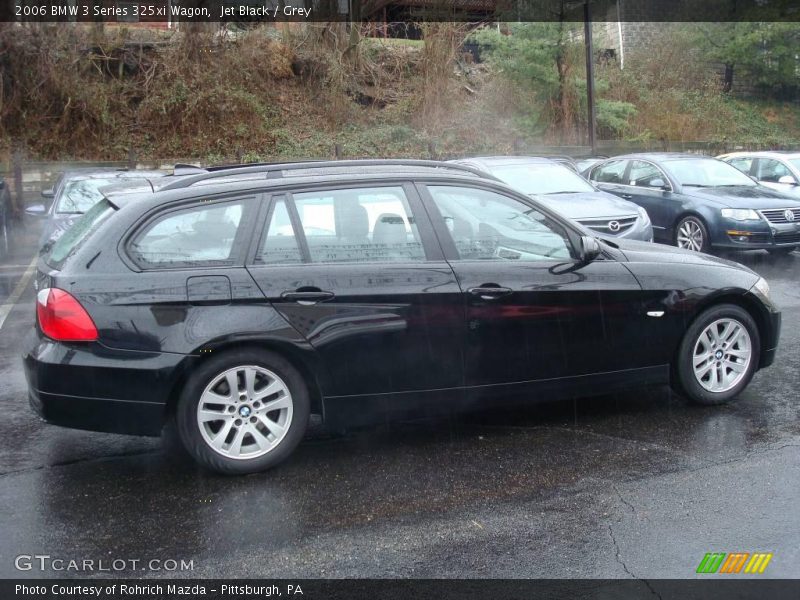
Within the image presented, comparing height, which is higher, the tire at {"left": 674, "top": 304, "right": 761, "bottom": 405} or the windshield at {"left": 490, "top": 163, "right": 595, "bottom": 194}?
the windshield at {"left": 490, "top": 163, "right": 595, "bottom": 194}

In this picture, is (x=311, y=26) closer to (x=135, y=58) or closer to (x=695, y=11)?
(x=135, y=58)

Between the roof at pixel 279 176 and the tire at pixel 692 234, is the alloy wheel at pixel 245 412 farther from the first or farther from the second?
the tire at pixel 692 234

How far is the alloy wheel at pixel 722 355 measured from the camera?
19.0 ft

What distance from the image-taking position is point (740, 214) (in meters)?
12.0

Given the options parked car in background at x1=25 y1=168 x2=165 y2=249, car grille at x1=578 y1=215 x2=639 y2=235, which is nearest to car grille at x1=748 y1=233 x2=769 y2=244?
car grille at x1=578 y1=215 x2=639 y2=235

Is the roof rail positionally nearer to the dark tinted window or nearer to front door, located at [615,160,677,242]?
front door, located at [615,160,677,242]

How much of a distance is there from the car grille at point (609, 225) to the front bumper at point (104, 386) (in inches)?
262

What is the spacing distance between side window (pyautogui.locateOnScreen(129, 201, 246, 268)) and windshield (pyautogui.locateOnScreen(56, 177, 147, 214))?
238 inches

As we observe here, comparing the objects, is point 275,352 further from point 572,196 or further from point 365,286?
point 572,196

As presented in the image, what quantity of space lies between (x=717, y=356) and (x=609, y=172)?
30.4ft

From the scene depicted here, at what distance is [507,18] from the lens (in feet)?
90.9

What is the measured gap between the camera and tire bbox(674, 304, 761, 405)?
5.73m

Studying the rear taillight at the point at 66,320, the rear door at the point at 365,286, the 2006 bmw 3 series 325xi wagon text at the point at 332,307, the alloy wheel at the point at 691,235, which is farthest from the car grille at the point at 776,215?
the rear taillight at the point at 66,320

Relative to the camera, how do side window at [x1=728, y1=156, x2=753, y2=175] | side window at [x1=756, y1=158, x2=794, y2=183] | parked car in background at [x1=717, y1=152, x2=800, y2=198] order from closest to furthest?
parked car in background at [x1=717, y1=152, x2=800, y2=198], side window at [x1=756, y1=158, x2=794, y2=183], side window at [x1=728, y1=156, x2=753, y2=175]
